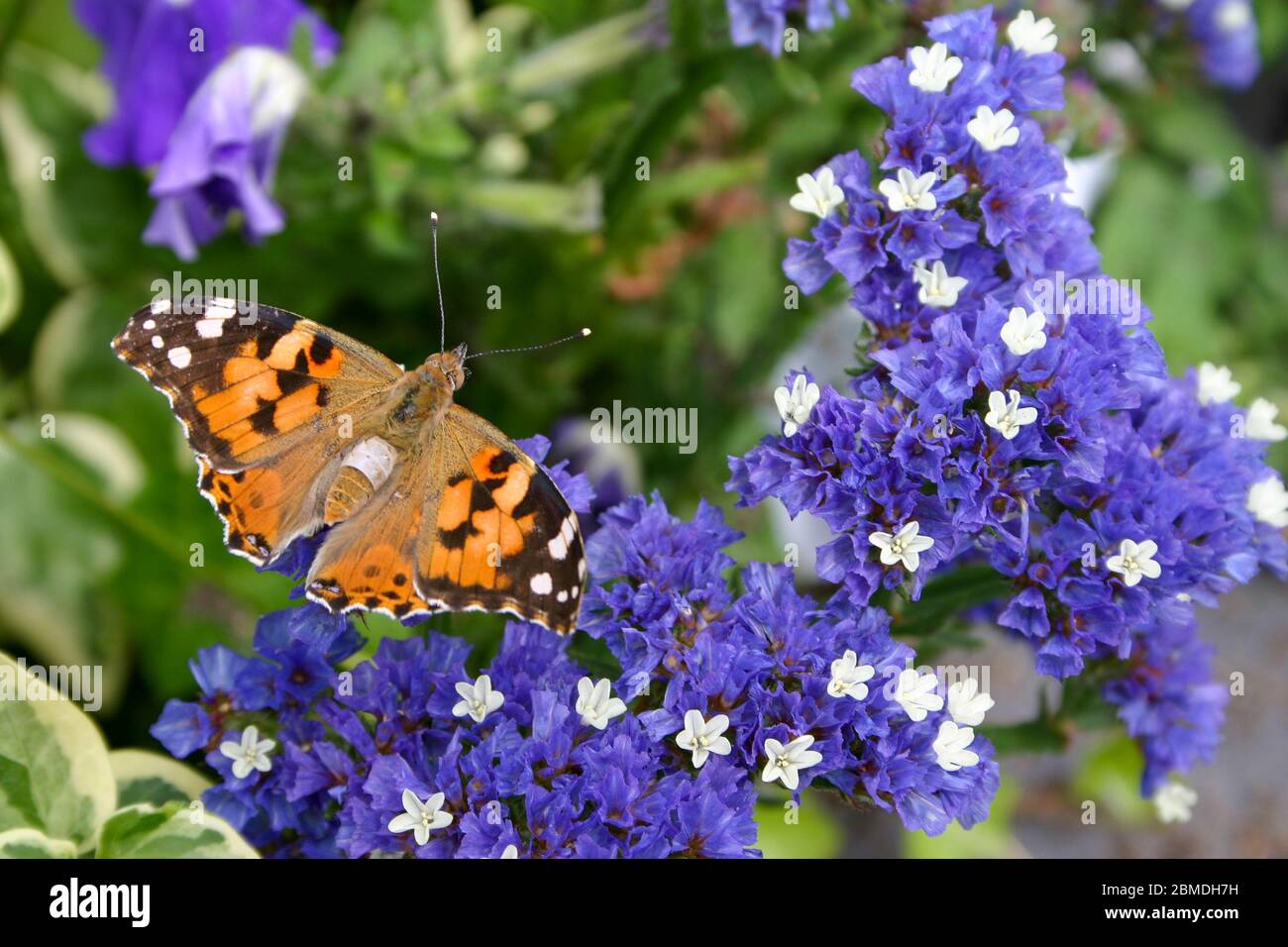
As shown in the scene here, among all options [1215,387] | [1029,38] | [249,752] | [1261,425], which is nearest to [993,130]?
[1029,38]

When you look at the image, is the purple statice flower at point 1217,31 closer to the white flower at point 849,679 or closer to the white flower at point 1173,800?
the white flower at point 1173,800

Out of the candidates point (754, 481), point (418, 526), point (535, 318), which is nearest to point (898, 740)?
point (754, 481)

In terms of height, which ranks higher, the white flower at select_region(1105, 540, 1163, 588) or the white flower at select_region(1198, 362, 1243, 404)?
the white flower at select_region(1198, 362, 1243, 404)

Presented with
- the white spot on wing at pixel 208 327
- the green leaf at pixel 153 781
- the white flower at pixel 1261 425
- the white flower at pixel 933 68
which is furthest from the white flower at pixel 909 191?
the green leaf at pixel 153 781

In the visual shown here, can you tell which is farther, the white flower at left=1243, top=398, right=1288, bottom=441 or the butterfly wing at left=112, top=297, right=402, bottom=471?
the white flower at left=1243, top=398, right=1288, bottom=441

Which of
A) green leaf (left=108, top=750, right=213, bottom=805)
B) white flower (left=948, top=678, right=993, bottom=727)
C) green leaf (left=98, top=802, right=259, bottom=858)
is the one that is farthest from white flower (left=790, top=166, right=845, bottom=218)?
green leaf (left=108, top=750, right=213, bottom=805)

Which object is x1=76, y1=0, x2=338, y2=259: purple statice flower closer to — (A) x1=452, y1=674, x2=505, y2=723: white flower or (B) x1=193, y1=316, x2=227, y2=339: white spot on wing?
(B) x1=193, y1=316, x2=227, y2=339: white spot on wing
